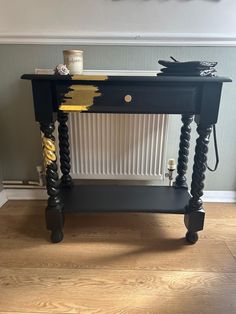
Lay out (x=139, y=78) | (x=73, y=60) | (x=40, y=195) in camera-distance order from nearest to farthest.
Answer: (x=139, y=78) → (x=73, y=60) → (x=40, y=195)

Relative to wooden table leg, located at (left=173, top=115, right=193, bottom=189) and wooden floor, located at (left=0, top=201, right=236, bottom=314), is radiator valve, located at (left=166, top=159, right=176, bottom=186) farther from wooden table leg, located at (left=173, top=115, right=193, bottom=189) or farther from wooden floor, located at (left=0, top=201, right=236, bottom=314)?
wooden floor, located at (left=0, top=201, right=236, bottom=314)

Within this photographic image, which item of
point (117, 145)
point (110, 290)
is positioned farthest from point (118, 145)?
point (110, 290)

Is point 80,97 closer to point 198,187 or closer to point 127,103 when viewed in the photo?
point 127,103

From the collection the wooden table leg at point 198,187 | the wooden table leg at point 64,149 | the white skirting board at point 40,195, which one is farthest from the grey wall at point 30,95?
the wooden table leg at point 198,187

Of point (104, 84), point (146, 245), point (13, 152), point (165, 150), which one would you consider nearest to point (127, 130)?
point (165, 150)

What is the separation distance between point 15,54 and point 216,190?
145cm

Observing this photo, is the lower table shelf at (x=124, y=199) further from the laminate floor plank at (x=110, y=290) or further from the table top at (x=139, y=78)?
the table top at (x=139, y=78)

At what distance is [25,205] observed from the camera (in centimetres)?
153

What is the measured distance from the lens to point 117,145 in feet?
4.66

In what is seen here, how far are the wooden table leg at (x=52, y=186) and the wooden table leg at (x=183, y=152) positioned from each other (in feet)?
2.27

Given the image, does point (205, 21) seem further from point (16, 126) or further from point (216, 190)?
point (16, 126)

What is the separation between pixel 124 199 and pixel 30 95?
798mm

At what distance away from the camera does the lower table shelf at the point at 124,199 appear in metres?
1.19

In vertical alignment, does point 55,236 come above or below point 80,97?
below
